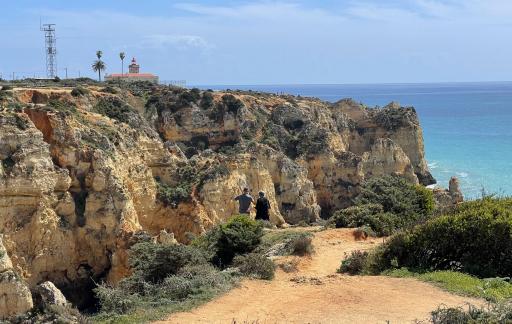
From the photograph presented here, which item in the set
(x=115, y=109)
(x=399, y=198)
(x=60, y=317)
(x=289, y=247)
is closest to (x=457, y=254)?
(x=289, y=247)

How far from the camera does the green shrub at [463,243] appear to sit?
12.9 metres

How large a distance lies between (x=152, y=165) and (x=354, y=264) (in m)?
17.4

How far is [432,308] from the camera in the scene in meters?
10.9

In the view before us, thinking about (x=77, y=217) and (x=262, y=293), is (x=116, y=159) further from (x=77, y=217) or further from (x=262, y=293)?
(x=262, y=293)

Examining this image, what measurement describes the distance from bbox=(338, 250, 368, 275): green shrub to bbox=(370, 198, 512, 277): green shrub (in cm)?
37

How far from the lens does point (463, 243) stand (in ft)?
43.9

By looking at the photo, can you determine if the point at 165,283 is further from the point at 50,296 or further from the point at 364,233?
the point at 364,233

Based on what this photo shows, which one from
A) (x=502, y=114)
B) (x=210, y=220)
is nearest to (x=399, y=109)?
(x=210, y=220)

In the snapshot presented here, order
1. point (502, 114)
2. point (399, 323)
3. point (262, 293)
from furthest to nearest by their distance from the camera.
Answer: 1. point (502, 114)
2. point (262, 293)
3. point (399, 323)

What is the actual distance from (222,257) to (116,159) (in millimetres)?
10957

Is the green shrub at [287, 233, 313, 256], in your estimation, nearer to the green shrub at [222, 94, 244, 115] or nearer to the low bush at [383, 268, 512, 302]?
the low bush at [383, 268, 512, 302]

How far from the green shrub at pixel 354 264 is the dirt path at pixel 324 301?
19.0 inches

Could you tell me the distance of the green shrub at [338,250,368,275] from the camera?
567 inches

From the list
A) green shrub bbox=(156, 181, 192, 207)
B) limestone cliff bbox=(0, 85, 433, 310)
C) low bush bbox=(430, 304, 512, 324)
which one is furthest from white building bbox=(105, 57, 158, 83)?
low bush bbox=(430, 304, 512, 324)
